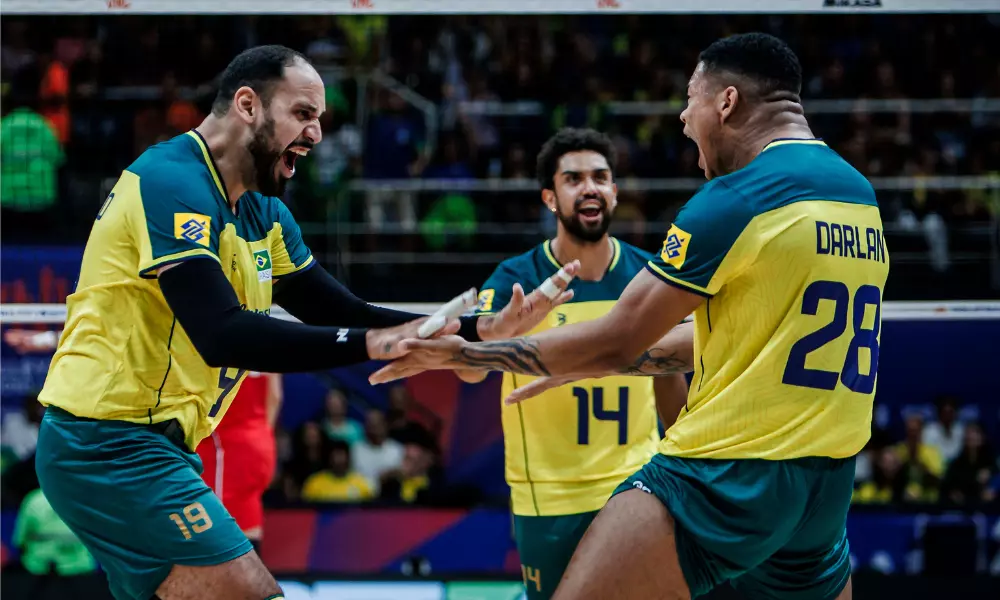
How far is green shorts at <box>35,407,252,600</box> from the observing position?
139 inches

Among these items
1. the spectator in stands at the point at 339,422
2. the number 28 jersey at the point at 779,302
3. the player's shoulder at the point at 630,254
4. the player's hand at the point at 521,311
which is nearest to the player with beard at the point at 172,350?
the player's hand at the point at 521,311

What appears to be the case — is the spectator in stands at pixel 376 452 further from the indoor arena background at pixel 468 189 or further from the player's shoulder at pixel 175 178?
the player's shoulder at pixel 175 178

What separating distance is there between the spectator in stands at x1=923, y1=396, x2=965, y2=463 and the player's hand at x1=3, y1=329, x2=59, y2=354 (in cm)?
691

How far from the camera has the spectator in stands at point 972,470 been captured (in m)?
9.21

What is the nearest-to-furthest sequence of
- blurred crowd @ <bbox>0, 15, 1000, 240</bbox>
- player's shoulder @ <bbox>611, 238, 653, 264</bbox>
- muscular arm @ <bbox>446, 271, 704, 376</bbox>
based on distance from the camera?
muscular arm @ <bbox>446, 271, 704, 376</bbox>
player's shoulder @ <bbox>611, 238, 653, 264</bbox>
blurred crowd @ <bbox>0, 15, 1000, 240</bbox>

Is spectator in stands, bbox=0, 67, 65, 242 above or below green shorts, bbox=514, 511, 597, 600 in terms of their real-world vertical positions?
above

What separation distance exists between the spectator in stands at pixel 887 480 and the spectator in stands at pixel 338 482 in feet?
13.2

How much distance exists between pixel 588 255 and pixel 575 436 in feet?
2.95

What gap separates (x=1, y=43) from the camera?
12180mm

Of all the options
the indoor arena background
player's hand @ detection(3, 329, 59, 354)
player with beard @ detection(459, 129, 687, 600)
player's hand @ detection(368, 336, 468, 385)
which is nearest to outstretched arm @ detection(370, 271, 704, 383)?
player's hand @ detection(368, 336, 468, 385)

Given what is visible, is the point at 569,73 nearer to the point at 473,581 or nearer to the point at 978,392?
the point at 978,392

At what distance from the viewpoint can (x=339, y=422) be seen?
9.26m

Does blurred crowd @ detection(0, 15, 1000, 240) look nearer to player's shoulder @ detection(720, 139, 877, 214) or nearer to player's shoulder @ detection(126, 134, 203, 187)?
player's shoulder @ detection(126, 134, 203, 187)

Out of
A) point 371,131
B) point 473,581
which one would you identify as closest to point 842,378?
point 473,581
